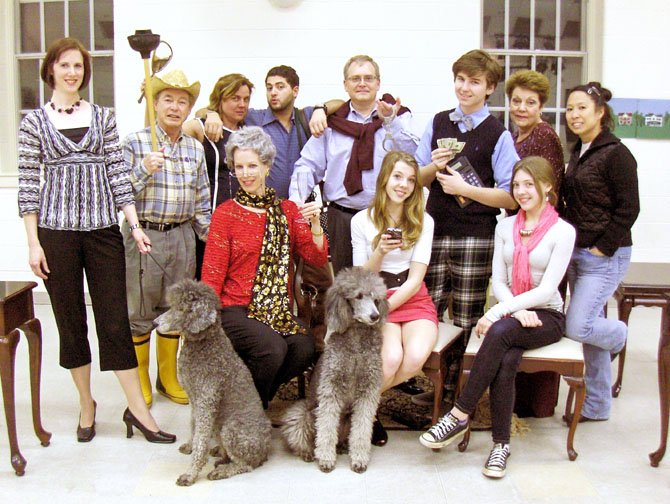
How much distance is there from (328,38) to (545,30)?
6.44 ft

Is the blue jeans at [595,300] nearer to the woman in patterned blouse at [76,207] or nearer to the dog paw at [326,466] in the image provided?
the dog paw at [326,466]

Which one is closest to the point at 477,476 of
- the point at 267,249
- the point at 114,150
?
the point at 267,249

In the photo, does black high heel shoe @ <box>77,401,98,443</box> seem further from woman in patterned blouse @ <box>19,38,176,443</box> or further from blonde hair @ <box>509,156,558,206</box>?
blonde hair @ <box>509,156,558,206</box>

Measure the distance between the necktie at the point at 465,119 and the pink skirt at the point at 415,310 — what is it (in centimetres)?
76

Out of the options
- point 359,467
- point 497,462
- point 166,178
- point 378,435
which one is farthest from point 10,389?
point 497,462

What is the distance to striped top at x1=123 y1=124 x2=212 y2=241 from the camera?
10.6ft

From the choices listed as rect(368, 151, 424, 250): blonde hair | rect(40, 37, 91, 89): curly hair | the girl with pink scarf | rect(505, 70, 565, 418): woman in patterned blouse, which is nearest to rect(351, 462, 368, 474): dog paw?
the girl with pink scarf

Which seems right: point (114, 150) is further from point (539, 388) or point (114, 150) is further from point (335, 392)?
point (539, 388)

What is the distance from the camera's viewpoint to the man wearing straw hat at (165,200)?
10.6 ft

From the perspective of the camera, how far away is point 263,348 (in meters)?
2.88

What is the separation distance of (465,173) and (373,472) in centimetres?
139

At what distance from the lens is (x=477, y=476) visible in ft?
9.04

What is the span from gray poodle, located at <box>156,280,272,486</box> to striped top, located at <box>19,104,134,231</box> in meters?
0.58

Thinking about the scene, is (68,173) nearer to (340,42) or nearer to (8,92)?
(340,42)
